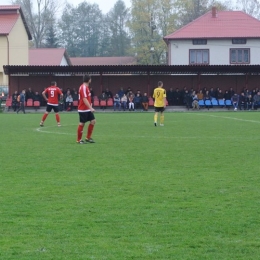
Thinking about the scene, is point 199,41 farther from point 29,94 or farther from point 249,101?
point 29,94

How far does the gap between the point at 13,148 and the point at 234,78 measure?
36.1m

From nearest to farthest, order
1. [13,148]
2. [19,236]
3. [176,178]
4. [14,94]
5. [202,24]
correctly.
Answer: [19,236], [176,178], [13,148], [14,94], [202,24]

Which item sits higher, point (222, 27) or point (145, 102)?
point (222, 27)

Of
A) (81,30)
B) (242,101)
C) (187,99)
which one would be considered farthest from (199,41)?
(81,30)

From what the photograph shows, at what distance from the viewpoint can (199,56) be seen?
68438mm

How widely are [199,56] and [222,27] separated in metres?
4.57

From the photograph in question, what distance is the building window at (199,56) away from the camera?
Result: 68.4 meters

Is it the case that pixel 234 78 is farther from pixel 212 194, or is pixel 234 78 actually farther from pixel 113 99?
pixel 212 194

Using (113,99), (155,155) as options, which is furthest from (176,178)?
(113,99)

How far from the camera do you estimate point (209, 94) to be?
48.5 meters

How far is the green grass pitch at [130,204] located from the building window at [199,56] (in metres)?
53.5

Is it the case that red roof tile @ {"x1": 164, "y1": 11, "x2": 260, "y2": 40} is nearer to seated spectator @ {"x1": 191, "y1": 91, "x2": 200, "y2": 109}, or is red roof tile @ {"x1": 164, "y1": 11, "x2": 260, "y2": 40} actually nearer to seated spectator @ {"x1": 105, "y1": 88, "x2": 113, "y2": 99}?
seated spectator @ {"x1": 105, "y1": 88, "x2": 113, "y2": 99}

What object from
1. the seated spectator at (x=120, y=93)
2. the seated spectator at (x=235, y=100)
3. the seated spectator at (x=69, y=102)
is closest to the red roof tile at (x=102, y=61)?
the seated spectator at (x=120, y=93)

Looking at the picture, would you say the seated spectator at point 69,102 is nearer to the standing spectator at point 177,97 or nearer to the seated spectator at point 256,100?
the standing spectator at point 177,97
